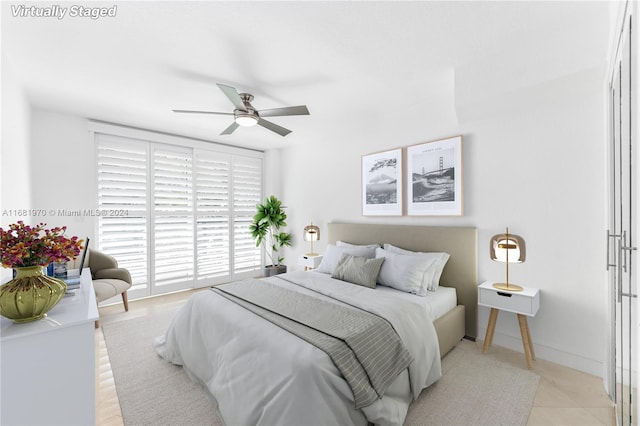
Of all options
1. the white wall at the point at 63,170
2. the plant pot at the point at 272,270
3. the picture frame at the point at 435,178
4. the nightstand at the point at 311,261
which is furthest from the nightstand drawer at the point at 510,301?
the white wall at the point at 63,170

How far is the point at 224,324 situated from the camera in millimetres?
2020

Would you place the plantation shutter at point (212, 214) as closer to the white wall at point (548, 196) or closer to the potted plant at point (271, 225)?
the potted plant at point (271, 225)

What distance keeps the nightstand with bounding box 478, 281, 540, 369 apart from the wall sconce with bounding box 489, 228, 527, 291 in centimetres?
8

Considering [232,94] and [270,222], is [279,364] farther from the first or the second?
[270,222]

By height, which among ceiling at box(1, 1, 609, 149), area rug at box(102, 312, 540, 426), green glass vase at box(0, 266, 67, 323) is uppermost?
ceiling at box(1, 1, 609, 149)

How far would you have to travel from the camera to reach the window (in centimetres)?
397

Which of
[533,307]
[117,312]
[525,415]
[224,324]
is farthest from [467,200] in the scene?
[117,312]

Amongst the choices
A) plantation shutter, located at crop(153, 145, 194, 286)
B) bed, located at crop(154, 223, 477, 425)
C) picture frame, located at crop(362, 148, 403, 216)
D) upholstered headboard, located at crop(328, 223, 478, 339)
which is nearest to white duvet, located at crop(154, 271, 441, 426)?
bed, located at crop(154, 223, 477, 425)

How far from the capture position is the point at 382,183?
3762mm

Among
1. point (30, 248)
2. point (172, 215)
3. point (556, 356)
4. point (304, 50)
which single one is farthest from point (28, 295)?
point (556, 356)

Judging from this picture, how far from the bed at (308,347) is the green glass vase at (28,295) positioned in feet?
3.33

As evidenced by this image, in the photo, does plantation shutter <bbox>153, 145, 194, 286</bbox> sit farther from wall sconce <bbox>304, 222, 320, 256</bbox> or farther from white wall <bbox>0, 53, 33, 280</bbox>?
wall sconce <bbox>304, 222, 320, 256</bbox>

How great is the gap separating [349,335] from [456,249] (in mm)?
1863

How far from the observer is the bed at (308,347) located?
1.46m
